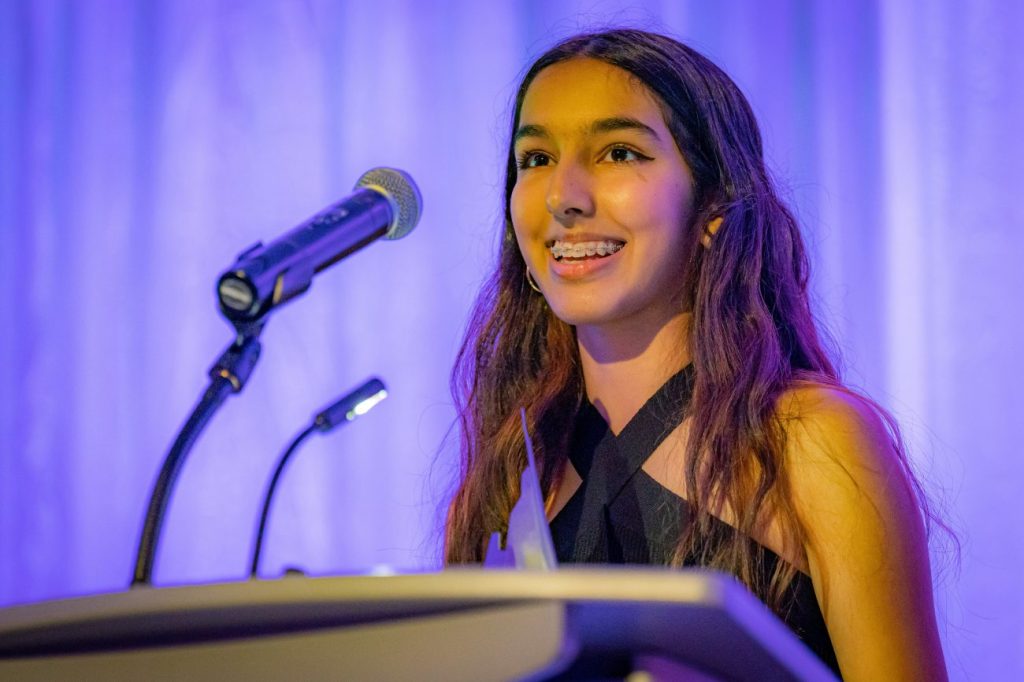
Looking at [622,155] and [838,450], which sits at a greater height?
[622,155]

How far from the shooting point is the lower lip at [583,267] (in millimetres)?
1710

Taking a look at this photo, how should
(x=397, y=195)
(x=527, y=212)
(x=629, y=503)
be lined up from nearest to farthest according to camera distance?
(x=397, y=195) < (x=629, y=503) < (x=527, y=212)

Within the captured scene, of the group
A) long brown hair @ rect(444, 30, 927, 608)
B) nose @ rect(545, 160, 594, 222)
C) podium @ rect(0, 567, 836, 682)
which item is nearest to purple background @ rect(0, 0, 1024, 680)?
long brown hair @ rect(444, 30, 927, 608)

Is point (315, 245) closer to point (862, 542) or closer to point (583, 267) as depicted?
point (583, 267)

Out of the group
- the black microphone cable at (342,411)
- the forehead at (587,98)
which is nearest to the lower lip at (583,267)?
the forehead at (587,98)

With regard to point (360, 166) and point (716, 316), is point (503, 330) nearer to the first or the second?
point (716, 316)

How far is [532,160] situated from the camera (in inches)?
73.5

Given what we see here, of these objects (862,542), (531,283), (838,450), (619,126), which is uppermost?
(619,126)

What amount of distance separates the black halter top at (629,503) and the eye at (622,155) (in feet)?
0.99

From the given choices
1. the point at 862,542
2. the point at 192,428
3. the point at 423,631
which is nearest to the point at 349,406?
the point at 192,428

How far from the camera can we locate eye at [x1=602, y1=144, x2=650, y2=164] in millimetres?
1764

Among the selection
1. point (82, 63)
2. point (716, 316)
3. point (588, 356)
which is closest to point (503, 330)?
point (588, 356)

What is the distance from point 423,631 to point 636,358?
1172 mm

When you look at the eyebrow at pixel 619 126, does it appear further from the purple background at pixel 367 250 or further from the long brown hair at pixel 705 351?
the purple background at pixel 367 250
